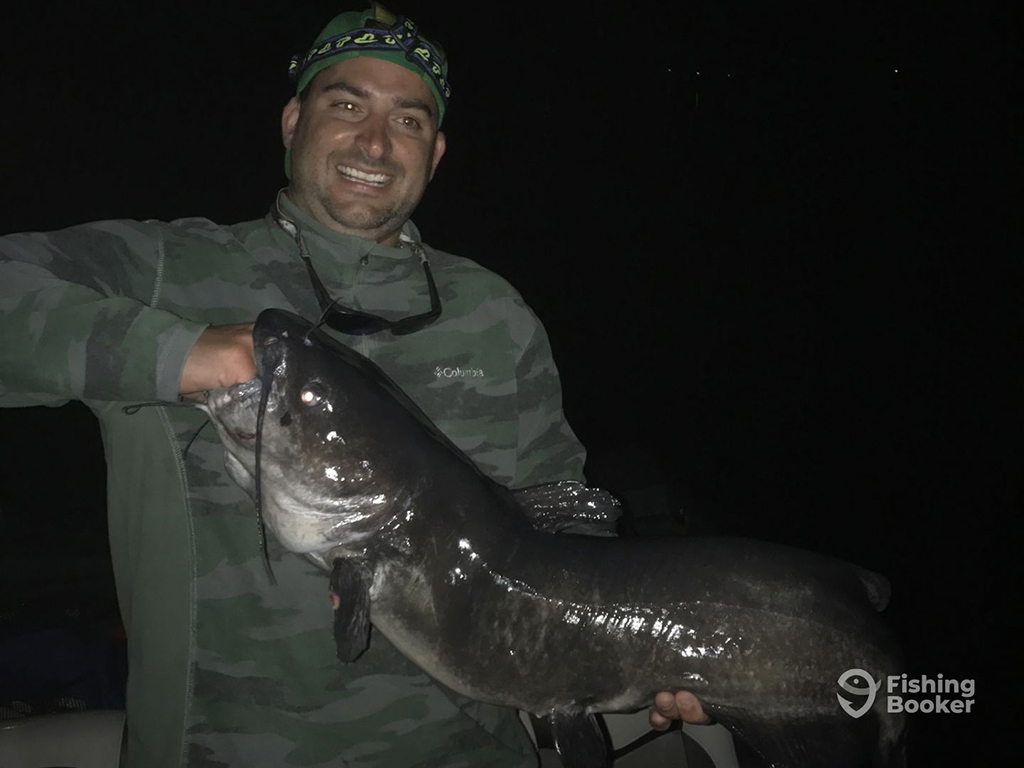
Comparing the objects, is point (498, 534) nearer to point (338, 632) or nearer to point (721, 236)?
point (338, 632)

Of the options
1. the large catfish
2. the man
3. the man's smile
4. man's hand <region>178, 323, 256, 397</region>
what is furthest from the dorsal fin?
the man's smile

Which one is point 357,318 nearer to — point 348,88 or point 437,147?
point 348,88

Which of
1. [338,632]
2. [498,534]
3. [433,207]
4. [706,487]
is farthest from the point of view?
[433,207]

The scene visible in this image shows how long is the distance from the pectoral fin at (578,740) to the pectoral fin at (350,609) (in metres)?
0.62

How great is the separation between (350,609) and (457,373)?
2.76 feet

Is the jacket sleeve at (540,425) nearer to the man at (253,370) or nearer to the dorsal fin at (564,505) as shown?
the man at (253,370)

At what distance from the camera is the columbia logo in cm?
218

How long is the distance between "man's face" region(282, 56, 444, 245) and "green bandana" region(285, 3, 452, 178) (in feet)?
0.09

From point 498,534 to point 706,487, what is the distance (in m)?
11.7

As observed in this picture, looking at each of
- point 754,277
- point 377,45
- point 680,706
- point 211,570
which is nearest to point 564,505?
point 680,706

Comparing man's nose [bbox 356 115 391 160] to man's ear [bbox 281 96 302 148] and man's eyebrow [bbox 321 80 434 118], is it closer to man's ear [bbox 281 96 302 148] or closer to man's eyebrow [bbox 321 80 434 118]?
man's eyebrow [bbox 321 80 434 118]

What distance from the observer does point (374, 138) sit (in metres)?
2.20

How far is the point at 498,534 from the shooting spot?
1.83m

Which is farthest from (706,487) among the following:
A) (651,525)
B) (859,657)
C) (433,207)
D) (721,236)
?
(433,207)
